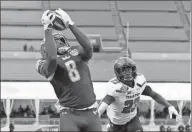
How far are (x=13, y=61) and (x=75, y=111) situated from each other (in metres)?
19.3

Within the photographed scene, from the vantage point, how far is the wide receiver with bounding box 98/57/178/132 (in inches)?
199

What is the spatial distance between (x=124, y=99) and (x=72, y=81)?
1170mm

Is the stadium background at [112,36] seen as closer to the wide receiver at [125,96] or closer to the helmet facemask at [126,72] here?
the wide receiver at [125,96]

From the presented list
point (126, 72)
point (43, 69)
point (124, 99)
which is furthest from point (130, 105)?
point (43, 69)

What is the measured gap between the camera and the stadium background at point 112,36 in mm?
22250

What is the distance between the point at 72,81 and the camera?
431 centimetres

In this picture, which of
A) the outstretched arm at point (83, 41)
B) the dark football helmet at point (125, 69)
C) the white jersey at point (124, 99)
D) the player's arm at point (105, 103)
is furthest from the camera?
the white jersey at point (124, 99)

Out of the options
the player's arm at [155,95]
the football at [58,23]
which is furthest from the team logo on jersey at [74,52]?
the player's arm at [155,95]

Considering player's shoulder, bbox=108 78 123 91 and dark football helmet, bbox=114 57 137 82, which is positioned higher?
dark football helmet, bbox=114 57 137 82

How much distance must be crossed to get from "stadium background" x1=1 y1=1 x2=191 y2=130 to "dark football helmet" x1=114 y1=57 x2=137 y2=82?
497 inches

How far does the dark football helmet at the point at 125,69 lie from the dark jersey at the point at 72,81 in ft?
2.29

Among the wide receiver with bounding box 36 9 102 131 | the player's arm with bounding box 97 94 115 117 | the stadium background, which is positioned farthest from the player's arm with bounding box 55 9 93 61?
the stadium background

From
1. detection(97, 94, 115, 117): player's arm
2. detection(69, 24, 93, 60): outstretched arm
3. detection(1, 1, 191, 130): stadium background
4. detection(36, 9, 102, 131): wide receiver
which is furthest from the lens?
detection(1, 1, 191, 130): stadium background

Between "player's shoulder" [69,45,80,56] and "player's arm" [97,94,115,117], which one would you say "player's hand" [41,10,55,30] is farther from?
"player's arm" [97,94,115,117]
